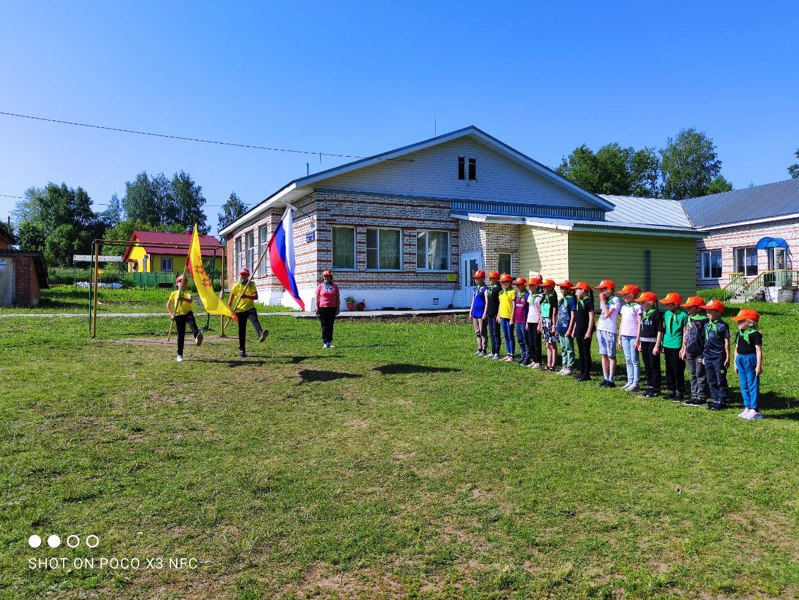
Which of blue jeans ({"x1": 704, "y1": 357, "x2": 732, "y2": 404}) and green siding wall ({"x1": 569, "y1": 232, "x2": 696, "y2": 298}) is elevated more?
green siding wall ({"x1": 569, "y1": 232, "x2": 696, "y2": 298})

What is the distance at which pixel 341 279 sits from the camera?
914 inches

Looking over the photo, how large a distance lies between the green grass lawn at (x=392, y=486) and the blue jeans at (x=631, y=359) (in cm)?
63

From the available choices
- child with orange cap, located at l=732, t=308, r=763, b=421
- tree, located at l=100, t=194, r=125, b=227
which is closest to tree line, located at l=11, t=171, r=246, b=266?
tree, located at l=100, t=194, r=125, b=227

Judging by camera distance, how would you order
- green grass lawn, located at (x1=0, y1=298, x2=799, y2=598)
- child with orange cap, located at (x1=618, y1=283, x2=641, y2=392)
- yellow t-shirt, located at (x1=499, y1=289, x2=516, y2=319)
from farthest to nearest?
yellow t-shirt, located at (x1=499, y1=289, x2=516, y2=319)
child with orange cap, located at (x1=618, y1=283, x2=641, y2=392)
green grass lawn, located at (x1=0, y1=298, x2=799, y2=598)

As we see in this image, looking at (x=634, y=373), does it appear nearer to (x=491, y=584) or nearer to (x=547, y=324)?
(x=547, y=324)

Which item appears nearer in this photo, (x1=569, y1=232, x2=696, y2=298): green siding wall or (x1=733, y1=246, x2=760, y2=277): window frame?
(x1=569, y1=232, x2=696, y2=298): green siding wall

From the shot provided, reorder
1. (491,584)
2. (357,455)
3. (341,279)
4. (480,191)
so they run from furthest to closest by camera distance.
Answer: (480,191) < (341,279) < (357,455) < (491,584)

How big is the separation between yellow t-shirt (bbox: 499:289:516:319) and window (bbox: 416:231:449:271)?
41.6 feet

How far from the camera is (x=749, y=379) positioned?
7.89m

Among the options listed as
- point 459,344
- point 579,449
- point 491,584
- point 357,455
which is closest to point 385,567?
point 491,584

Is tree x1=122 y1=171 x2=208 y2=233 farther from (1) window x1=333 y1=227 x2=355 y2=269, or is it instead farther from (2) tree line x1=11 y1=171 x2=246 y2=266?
(1) window x1=333 y1=227 x2=355 y2=269

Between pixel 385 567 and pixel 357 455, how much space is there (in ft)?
Result: 7.63

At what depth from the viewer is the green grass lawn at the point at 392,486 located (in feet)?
13.2

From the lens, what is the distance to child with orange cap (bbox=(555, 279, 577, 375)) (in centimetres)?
1053
